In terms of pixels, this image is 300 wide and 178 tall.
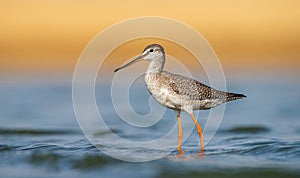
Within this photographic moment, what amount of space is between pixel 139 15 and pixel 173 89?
18.8 m

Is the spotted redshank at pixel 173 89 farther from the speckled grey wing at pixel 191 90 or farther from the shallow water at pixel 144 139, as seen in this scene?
the shallow water at pixel 144 139

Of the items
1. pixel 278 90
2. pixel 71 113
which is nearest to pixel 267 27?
pixel 278 90

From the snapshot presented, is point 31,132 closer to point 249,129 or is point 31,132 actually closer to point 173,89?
point 173,89

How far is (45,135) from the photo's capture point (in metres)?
14.8

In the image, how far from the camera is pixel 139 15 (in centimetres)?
3014

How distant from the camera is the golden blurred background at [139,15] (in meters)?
28.2

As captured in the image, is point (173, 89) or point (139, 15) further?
point (139, 15)

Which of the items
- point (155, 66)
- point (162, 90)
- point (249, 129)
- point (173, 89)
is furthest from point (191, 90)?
point (249, 129)

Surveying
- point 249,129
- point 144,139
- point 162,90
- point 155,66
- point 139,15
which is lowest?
point 144,139

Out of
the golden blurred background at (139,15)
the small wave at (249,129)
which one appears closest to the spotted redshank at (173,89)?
the small wave at (249,129)

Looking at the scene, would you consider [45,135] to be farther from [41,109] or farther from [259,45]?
[259,45]

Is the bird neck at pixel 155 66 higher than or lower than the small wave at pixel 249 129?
higher

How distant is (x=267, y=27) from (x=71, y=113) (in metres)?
15.4

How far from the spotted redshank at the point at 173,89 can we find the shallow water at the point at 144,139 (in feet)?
3.23
